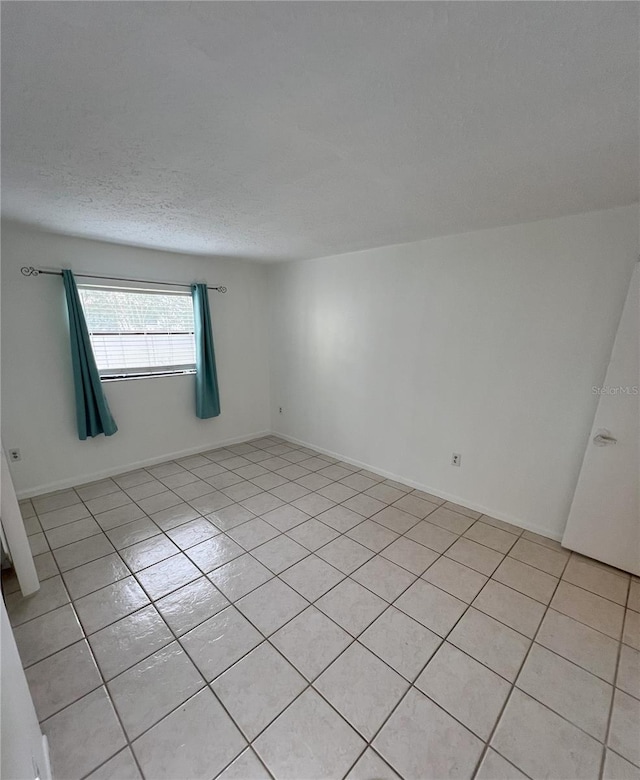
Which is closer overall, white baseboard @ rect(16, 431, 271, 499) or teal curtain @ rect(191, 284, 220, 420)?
white baseboard @ rect(16, 431, 271, 499)

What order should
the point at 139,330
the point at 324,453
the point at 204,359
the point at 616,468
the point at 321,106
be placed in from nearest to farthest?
the point at 321,106, the point at 616,468, the point at 139,330, the point at 204,359, the point at 324,453

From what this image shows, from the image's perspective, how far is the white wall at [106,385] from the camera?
2713 mm

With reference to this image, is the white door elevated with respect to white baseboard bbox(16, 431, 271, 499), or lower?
elevated

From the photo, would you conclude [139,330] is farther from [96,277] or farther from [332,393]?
[332,393]

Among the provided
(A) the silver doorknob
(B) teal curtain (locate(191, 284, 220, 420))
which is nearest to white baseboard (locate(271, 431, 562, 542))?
(A) the silver doorknob

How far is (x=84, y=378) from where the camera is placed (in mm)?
2951

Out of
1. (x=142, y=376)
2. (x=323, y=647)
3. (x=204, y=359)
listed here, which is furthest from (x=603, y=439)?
(x=142, y=376)

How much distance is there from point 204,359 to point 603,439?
3588mm

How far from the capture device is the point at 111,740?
3.98 ft

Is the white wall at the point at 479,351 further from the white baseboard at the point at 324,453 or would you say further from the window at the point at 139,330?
the window at the point at 139,330

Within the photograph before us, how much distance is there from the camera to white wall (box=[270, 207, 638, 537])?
2.12 m

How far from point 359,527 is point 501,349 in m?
1.73

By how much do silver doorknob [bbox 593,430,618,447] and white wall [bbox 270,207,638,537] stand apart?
13 centimetres

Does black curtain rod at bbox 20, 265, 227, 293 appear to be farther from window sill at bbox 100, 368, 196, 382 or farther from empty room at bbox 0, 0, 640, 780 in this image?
window sill at bbox 100, 368, 196, 382
